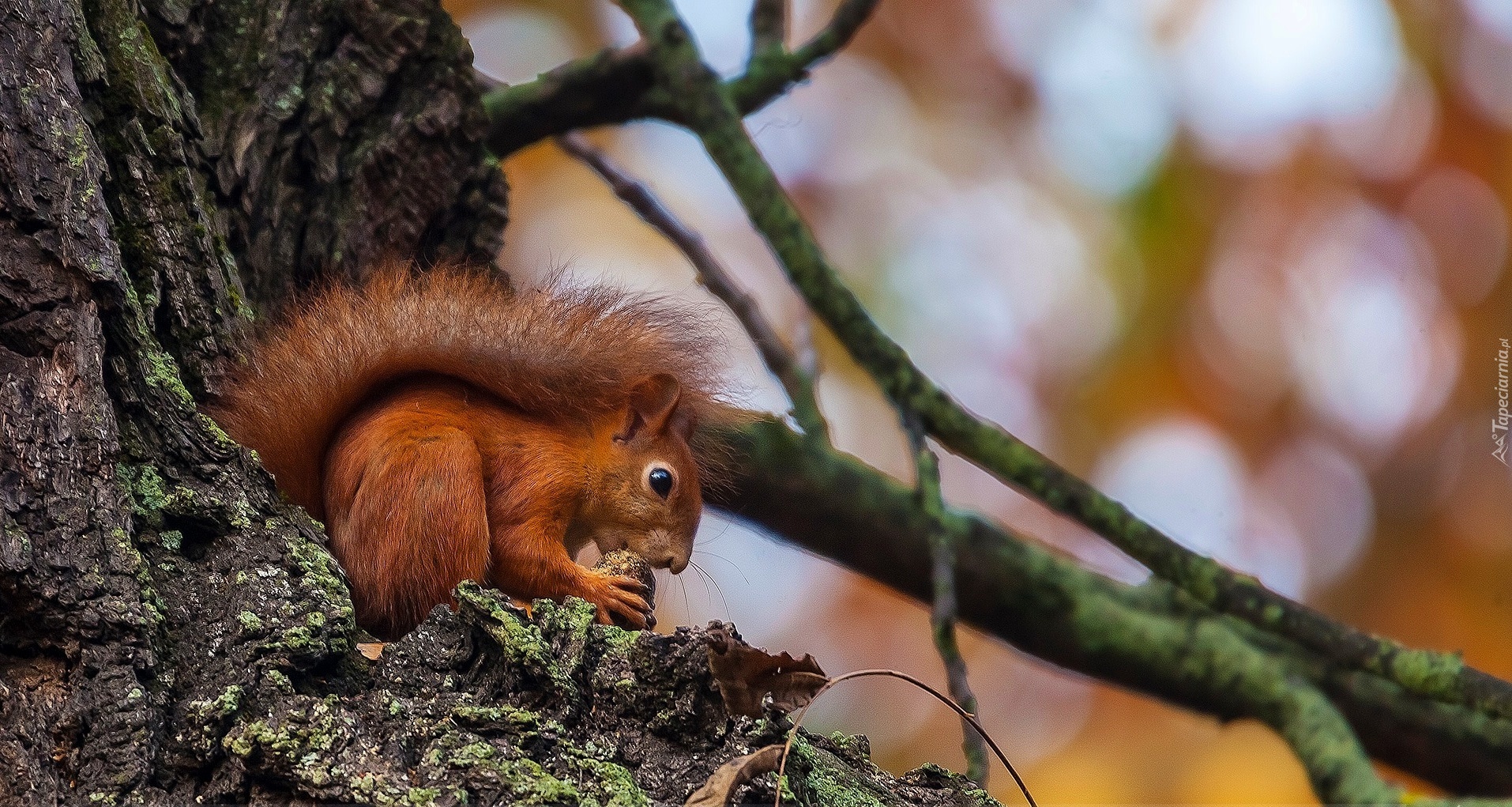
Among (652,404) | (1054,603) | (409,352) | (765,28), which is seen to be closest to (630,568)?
(652,404)

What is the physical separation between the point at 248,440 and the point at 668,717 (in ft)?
2.47

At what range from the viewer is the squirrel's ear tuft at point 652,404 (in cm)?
201

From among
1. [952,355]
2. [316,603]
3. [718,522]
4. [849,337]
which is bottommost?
[316,603]

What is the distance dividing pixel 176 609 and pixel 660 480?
85cm

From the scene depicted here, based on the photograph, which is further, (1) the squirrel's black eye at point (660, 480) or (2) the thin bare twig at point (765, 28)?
(2) the thin bare twig at point (765, 28)

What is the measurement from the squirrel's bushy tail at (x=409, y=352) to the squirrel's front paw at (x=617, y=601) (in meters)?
0.32

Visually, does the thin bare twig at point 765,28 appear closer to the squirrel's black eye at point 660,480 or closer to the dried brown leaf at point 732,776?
the squirrel's black eye at point 660,480

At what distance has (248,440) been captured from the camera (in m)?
1.61

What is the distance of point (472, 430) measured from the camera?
179cm

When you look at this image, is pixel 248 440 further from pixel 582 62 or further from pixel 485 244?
pixel 582 62

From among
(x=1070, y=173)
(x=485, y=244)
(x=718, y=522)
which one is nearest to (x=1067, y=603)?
(x=718, y=522)

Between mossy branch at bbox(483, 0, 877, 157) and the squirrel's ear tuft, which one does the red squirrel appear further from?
mossy branch at bbox(483, 0, 877, 157)
